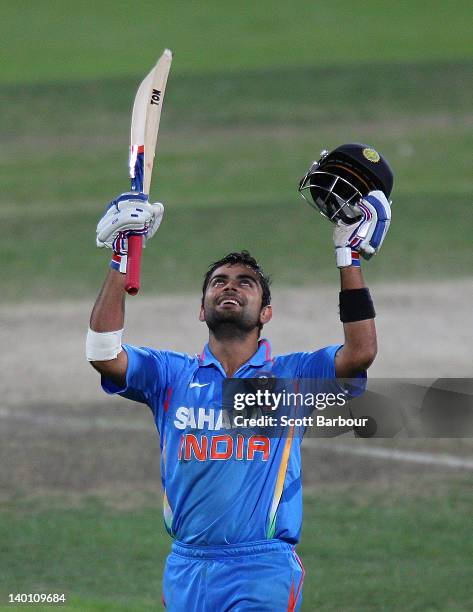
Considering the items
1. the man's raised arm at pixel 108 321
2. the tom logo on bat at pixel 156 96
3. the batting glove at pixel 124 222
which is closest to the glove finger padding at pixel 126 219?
the batting glove at pixel 124 222

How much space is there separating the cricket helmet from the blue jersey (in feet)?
2.09

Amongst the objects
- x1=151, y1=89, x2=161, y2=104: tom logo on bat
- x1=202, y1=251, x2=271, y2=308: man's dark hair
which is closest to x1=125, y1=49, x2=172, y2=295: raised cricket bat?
x1=151, y1=89, x2=161, y2=104: tom logo on bat

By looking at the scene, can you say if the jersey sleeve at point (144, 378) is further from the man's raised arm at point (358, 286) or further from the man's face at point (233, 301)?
the man's raised arm at point (358, 286)

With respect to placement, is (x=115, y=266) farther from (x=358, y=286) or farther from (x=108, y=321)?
(x=358, y=286)

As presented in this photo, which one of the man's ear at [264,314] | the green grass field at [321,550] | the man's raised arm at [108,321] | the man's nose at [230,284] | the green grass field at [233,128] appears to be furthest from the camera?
the green grass field at [233,128]

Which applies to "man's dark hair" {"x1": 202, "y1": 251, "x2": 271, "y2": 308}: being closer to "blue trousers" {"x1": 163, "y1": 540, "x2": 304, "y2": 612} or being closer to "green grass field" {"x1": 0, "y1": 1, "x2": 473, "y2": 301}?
"blue trousers" {"x1": 163, "y1": 540, "x2": 304, "y2": 612}

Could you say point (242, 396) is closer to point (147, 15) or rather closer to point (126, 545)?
point (126, 545)

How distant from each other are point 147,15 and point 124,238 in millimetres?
30950

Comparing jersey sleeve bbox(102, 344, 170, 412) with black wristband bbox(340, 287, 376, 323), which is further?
jersey sleeve bbox(102, 344, 170, 412)

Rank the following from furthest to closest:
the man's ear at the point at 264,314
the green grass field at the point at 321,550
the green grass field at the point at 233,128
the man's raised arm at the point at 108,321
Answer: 1. the green grass field at the point at 233,128
2. the green grass field at the point at 321,550
3. the man's ear at the point at 264,314
4. the man's raised arm at the point at 108,321

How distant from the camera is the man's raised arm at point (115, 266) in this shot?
547 centimetres

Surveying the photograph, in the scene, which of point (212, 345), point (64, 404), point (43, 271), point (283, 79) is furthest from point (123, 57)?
point (212, 345)

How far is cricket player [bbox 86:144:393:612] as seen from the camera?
216 inches

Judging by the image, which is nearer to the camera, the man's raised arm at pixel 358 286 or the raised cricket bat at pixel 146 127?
the man's raised arm at pixel 358 286
